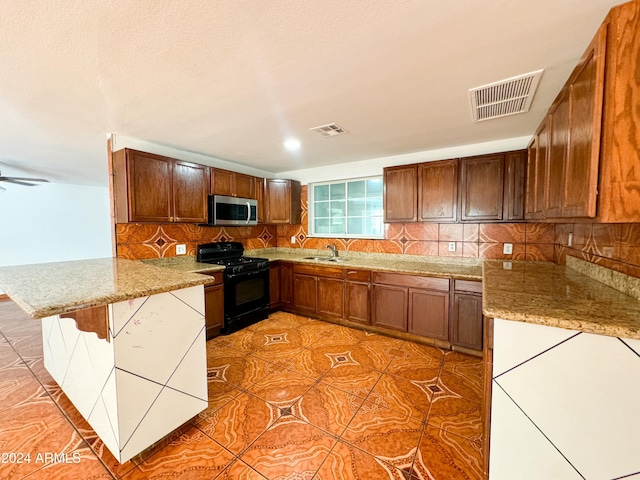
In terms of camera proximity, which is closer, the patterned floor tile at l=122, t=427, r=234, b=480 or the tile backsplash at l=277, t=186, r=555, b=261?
the patterned floor tile at l=122, t=427, r=234, b=480

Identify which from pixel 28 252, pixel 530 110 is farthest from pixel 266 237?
pixel 28 252

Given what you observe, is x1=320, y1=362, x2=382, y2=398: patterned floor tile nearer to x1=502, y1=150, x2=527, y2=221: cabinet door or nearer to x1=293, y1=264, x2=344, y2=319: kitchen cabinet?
x1=293, y1=264, x2=344, y2=319: kitchen cabinet

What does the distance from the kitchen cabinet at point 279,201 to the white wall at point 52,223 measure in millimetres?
4622

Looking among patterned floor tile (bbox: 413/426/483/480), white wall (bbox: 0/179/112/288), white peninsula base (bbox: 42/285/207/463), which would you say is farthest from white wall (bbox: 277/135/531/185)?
white wall (bbox: 0/179/112/288)

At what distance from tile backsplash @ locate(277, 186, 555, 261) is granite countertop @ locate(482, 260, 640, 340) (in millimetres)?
1154

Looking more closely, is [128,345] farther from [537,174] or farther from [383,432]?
[537,174]

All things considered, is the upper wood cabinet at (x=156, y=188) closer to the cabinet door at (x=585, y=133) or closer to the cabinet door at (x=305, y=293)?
the cabinet door at (x=305, y=293)

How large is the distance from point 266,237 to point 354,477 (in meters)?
3.73

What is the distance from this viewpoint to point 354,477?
1402mm

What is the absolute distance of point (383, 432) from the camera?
171 centimetres

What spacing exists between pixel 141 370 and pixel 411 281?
256 centimetres

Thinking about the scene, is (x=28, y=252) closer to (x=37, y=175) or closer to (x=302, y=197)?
(x=37, y=175)

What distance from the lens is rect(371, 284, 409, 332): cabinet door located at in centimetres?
306

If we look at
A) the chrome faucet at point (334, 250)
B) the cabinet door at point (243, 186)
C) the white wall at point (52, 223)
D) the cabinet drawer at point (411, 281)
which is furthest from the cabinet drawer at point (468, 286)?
the white wall at point (52, 223)
